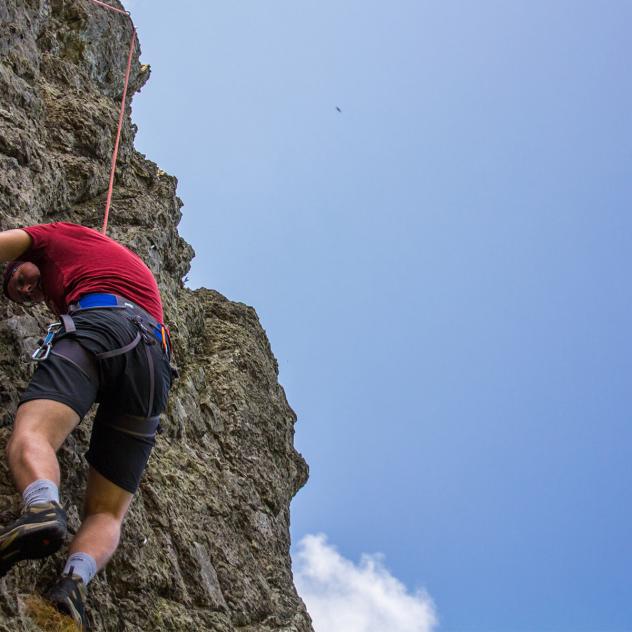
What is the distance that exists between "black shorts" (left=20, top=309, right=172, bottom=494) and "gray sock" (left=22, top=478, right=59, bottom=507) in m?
0.56

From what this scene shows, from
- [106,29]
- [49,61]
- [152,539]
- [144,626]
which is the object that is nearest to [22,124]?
[49,61]

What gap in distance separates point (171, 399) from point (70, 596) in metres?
4.05

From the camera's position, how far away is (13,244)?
186 inches

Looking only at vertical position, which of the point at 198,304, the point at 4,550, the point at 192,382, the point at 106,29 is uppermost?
the point at 106,29

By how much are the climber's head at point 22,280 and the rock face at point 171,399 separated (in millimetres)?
473

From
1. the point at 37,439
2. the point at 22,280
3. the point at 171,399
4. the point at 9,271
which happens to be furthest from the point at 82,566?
the point at 171,399

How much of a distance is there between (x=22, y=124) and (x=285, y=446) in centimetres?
525

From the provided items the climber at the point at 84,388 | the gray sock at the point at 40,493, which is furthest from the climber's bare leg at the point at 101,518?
the gray sock at the point at 40,493

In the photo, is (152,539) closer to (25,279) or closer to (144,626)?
(144,626)

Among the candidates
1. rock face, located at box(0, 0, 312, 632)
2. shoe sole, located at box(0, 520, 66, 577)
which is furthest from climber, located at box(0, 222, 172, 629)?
rock face, located at box(0, 0, 312, 632)

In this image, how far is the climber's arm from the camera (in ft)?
15.3

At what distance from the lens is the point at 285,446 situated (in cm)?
978

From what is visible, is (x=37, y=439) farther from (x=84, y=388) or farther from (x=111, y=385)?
(x=111, y=385)

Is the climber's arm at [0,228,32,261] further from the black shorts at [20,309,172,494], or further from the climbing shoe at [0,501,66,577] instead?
the climbing shoe at [0,501,66,577]
